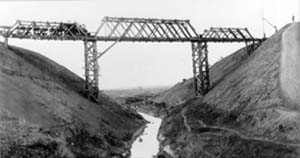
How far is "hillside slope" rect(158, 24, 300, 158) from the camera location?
1591cm

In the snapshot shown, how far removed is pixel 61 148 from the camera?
686 inches

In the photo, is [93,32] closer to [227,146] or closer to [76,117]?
[76,117]

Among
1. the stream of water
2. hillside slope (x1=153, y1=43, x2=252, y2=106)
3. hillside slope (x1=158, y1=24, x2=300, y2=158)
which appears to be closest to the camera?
hillside slope (x1=158, y1=24, x2=300, y2=158)

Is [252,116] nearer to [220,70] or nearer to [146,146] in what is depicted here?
[146,146]

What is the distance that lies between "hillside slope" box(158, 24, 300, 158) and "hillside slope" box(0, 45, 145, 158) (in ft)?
17.7

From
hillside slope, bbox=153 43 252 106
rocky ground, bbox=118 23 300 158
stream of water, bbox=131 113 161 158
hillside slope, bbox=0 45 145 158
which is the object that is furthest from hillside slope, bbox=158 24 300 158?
hillside slope, bbox=153 43 252 106

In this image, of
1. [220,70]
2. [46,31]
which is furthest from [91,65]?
[220,70]

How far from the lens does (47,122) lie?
19719mm

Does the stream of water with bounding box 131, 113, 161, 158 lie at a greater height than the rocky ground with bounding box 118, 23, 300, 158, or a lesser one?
lesser

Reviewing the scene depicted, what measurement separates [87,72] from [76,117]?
358 inches

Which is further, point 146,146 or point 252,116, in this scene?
point 146,146

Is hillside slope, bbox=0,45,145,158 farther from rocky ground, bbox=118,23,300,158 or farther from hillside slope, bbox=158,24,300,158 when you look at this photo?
hillside slope, bbox=158,24,300,158

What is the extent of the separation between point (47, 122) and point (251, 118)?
14556mm

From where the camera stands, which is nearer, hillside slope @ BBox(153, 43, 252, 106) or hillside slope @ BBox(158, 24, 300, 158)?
hillside slope @ BBox(158, 24, 300, 158)
